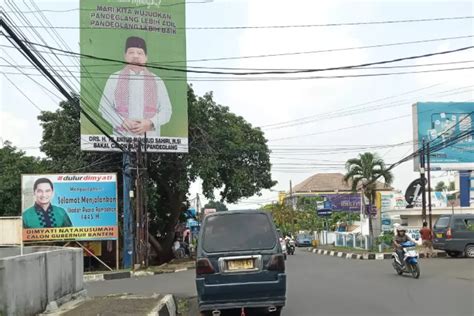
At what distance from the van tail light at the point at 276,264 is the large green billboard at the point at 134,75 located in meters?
17.8

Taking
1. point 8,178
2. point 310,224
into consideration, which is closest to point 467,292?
point 8,178

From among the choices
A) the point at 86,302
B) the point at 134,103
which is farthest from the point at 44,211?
the point at 86,302

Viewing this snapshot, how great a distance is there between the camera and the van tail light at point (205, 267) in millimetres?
9117

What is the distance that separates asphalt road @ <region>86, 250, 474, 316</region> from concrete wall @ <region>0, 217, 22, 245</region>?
8811mm

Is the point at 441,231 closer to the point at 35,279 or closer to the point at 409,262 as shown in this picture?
the point at 409,262

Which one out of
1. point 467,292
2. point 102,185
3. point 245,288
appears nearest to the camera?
point 245,288

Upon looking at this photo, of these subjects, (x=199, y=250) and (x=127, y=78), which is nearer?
(x=199, y=250)

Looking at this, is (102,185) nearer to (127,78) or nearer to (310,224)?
(127,78)

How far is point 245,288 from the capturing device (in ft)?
29.6

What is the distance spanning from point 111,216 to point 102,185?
1359 mm

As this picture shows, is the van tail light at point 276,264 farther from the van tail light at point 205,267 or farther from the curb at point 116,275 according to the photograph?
the curb at point 116,275

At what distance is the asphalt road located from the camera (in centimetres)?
1013

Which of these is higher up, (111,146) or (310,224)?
(111,146)

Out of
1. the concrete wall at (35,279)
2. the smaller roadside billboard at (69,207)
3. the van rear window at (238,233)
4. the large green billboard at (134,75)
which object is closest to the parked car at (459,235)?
the large green billboard at (134,75)
